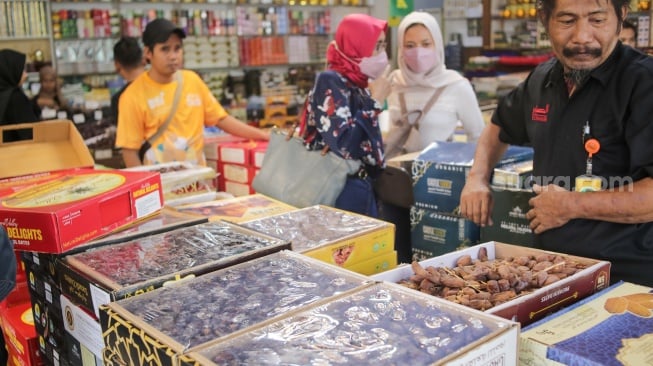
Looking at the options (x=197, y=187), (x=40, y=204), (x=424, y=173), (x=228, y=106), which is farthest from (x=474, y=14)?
(x=40, y=204)

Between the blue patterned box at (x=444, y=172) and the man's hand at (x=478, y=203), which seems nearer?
the man's hand at (x=478, y=203)

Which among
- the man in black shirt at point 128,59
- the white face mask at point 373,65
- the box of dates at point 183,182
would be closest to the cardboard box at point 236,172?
the box of dates at point 183,182

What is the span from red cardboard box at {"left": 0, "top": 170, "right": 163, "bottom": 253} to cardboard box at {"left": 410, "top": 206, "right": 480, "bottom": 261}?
4.95ft

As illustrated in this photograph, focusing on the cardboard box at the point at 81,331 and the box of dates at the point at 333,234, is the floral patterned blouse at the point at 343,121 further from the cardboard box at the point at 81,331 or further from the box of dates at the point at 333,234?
the cardboard box at the point at 81,331

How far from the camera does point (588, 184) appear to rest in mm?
1734

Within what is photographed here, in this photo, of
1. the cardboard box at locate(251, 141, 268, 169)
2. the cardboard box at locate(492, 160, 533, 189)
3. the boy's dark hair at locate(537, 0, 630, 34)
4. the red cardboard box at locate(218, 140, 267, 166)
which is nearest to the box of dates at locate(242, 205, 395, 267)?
the boy's dark hair at locate(537, 0, 630, 34)

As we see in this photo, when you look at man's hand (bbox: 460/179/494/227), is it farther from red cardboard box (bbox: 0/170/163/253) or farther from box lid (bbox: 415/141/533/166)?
red cardboard box (bbox: 0/170/163/253)

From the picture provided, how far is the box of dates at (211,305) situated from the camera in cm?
110

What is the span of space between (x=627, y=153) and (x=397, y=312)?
0.99m

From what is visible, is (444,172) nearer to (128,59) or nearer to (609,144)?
(609,144)

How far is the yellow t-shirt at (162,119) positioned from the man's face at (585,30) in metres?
2.43

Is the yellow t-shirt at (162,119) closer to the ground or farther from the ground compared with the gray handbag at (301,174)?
farther from the ground

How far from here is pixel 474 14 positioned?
6.74 m

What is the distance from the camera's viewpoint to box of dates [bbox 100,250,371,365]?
1104mm
